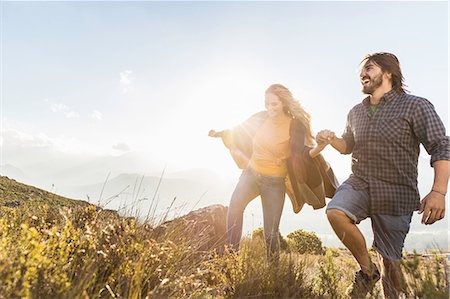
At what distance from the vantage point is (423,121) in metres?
3.76

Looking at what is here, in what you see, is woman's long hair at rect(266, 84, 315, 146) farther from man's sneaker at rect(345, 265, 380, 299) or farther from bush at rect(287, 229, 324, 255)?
bush at rect(287, 229, 324, 255)

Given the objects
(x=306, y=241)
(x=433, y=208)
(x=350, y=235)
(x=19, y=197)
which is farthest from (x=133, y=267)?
(x=306, y=241)

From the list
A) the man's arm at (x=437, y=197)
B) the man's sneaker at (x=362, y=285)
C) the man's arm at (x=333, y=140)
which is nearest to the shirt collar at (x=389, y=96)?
the man's arm at (x=333, y=140)

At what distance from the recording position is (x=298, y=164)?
5145 millimetres

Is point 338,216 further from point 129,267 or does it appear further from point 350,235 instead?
point 129,267

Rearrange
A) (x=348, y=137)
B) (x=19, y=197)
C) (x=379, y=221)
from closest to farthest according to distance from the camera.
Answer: (x=379, y=221) → (x=348, y=137) → (x=19, y=197)

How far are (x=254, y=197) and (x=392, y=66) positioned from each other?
233 cm

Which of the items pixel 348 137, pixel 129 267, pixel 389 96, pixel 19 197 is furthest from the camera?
pixel 19 197

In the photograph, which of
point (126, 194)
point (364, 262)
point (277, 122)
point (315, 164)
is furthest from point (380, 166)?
point (126, 194)

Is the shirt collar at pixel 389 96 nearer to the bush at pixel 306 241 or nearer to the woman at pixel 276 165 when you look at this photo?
the woman at pixel 276 165

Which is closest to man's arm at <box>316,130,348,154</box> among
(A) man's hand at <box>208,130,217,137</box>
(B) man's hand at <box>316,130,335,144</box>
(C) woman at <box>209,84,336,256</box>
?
Result: (B) man's hand at <box>316,130,335,144</box>

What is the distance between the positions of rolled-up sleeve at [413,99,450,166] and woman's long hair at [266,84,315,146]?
1759mm

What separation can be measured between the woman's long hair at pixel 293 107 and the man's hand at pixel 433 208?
2.22m

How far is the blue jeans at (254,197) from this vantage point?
16.6 feet
